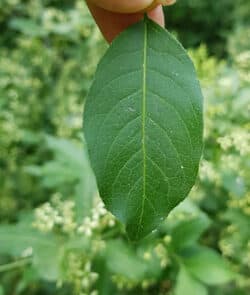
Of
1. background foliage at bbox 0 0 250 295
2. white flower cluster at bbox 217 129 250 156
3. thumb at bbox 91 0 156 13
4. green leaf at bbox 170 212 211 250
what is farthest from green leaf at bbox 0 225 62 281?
thumb at bbox 91 0 156 13

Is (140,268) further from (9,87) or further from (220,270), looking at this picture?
(9,87)

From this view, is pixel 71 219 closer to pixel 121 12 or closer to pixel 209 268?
pixel 209 268

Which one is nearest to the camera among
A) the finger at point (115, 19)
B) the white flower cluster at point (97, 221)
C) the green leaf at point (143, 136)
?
the green leaf at point (143, 136)

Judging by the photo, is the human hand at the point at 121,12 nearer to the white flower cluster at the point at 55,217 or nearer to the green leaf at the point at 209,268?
the white flower cluster at the point at 55,217

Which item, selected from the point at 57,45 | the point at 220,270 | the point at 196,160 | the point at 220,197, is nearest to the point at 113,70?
the point at 196,160

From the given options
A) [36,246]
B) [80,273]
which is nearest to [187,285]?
[80,273]

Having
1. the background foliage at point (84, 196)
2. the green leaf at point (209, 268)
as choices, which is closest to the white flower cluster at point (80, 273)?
the background foliage at point (84, 196)

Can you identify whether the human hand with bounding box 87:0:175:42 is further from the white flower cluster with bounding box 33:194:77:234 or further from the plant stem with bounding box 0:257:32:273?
the plant stem with bounding box 0:257:32:273
